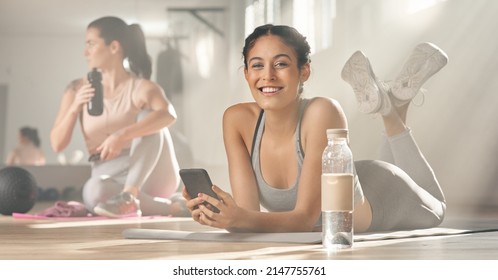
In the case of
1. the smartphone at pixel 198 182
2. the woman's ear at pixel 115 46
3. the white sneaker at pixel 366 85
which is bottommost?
the smartphone at pixel 198 182

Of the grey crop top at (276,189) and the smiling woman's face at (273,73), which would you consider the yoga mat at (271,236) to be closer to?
the grey crop top at (276,189)

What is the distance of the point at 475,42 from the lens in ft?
14.2

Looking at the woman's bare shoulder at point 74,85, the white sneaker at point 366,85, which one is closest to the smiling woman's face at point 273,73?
the white sneaker at point 366,85

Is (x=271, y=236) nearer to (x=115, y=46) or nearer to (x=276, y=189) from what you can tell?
(x=276, y=189)

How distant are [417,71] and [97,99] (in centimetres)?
158

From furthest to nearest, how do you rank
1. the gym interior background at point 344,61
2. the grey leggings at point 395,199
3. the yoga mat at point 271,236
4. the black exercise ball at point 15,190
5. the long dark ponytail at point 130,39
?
the long dark ponytail at point 130,39
the gym interior background at point 344,61
the black exercise ball at point 15,190
the grey leggings at point 395,199
the yoga mat at point 271,236

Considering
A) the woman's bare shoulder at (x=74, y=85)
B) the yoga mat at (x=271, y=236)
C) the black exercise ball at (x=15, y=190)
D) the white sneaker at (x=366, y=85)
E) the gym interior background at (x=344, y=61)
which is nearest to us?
the yoga mat at (x=271, y=236)

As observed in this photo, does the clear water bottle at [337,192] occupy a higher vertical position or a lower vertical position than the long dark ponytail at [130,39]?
lower

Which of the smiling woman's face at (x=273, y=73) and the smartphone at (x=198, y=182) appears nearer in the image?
the smartphone at (x=198, y=182)

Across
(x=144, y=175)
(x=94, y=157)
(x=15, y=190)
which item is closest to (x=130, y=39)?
(x=94, y=157)

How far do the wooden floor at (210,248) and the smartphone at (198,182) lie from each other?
0.14 m

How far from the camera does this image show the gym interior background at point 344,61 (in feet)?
14.2

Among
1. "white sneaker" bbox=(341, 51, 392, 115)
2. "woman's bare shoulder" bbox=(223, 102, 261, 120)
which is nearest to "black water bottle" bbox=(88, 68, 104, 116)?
"white sneaker" bbox=(341, 51, 392, 115)
